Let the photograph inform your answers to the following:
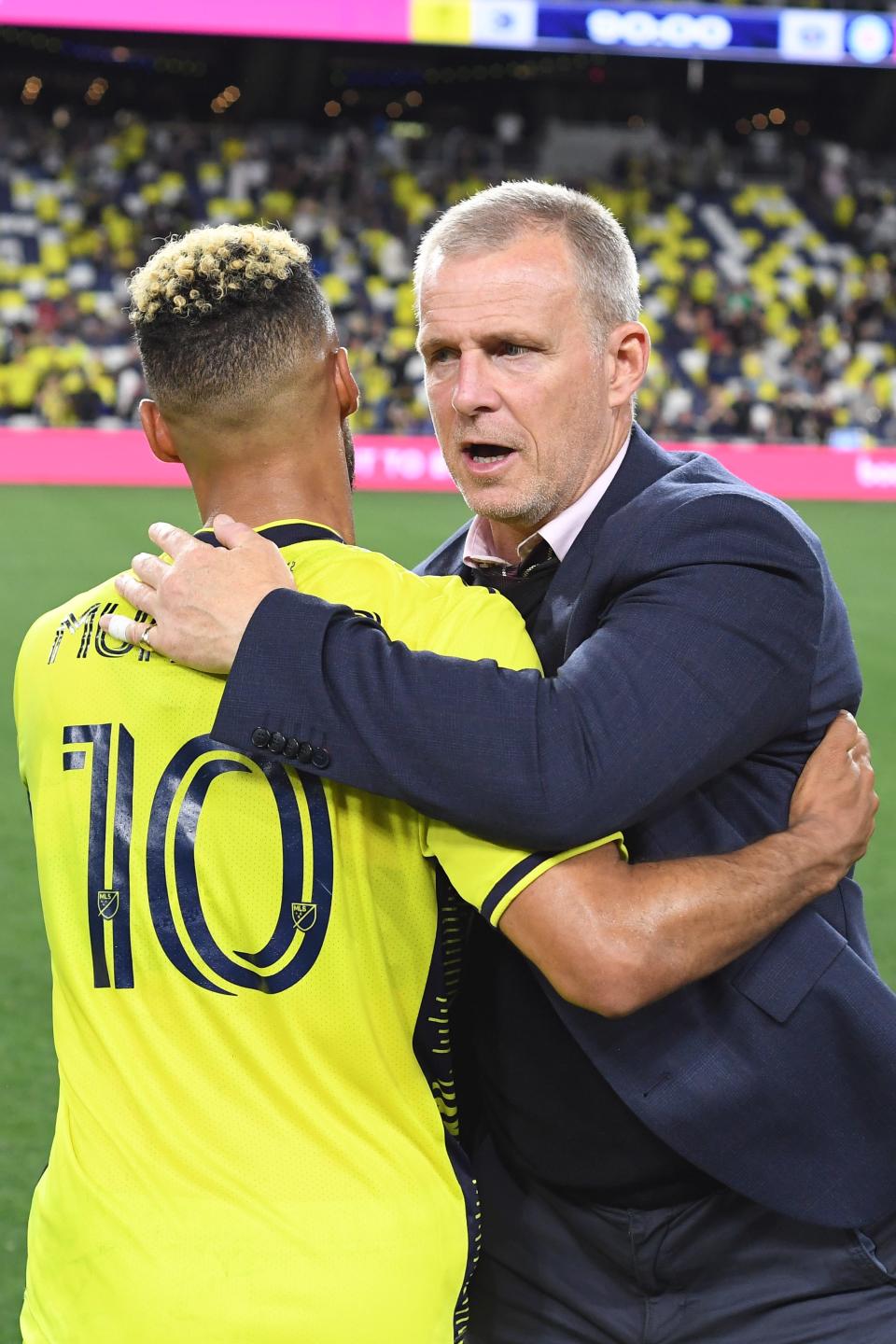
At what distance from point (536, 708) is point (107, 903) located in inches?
22.1

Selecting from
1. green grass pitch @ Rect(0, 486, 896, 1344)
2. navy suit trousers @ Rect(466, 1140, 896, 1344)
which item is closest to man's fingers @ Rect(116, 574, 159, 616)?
navy suit trousers @ Rect(466, 1140, 896, 1344)

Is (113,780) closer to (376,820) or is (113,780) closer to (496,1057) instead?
(376,820)

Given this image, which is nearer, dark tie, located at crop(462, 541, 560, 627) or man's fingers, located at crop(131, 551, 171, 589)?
man's fingers, located at crop(131, 551, 171, 589)

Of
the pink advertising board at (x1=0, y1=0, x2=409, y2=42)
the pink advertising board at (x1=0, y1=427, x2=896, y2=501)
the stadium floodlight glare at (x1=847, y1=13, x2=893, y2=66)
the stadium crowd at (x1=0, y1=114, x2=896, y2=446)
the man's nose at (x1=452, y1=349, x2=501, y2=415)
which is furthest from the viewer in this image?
the stadium floodlight glare at (x1=847, y1=13, x2=893, y2=66)

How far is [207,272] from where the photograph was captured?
1.99m

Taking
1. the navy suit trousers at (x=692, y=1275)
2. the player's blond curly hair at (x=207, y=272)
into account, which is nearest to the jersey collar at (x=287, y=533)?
the player's blond curly hair at (x=207, y=272)

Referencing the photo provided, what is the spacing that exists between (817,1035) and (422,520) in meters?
13.7

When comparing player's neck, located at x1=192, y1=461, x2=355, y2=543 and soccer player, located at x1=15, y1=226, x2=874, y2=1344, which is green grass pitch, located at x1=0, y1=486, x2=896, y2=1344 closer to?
soccer player, located at x1=15, y1=226, x2=874, y2=1344

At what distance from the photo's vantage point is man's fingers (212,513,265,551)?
6.31 ft

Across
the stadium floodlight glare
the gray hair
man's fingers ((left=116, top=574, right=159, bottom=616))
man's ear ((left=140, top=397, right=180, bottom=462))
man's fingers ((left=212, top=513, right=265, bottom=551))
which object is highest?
the stadium floodlight glare

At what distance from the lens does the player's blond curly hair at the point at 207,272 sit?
198 centimetres

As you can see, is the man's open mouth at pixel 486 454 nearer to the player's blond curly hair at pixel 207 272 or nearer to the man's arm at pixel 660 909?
the player's blond curly hair at pixel 207 272

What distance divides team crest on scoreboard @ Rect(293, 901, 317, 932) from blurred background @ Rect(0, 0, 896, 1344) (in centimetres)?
1406

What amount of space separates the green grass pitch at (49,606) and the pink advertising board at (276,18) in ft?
27.2
